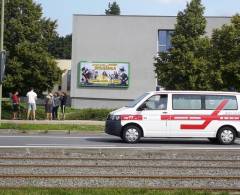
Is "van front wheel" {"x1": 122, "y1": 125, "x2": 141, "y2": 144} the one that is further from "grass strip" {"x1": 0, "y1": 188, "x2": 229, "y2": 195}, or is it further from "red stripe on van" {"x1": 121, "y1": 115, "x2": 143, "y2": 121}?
"grass strip" {"x1": 0, "y1": 188, "x2": 229, "y2": 195}

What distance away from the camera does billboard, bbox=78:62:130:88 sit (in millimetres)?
62406

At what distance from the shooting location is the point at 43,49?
151 ft

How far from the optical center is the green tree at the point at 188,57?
42.9 meters

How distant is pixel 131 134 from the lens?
19953 mm

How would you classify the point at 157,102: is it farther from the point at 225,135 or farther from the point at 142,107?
the point at 225,135

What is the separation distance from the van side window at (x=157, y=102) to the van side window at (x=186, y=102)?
343mm

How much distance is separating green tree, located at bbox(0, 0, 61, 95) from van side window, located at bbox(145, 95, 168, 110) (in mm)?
24362

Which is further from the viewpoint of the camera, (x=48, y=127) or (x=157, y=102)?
(x=48, y=127)

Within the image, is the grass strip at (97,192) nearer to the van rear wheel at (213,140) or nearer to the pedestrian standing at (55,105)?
the van rear wheel at (213,140)

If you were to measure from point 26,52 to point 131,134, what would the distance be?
25269mm

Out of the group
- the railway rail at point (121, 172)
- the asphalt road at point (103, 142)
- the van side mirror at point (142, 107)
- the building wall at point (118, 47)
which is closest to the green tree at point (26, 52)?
the building wall at point (118, 47)

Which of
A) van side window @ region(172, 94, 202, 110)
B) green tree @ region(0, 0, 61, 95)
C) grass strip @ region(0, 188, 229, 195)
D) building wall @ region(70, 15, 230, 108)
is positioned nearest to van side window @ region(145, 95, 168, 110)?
van side window @ region(172, 94, 202, 110)

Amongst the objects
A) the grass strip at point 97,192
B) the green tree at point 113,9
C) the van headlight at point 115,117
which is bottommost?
the grass strip at point 97,192

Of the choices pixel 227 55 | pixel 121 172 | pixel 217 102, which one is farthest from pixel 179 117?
pixel 227 55
